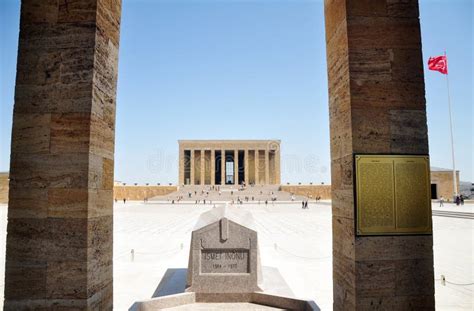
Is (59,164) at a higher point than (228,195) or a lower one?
higher

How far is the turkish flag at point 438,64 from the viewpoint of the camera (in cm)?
2492

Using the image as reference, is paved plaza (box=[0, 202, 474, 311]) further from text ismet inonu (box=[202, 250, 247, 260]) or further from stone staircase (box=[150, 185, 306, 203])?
stone staircase (box=[150, 185, 306, 203])

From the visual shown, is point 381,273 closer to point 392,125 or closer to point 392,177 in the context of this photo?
point 392,177

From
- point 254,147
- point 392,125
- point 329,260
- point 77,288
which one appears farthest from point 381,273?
point 254,147

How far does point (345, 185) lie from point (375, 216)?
1.41 ft

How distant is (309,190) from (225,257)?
53.3m

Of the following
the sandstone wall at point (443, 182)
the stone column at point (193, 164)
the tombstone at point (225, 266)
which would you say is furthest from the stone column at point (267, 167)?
the tombstone at point (225, 266)

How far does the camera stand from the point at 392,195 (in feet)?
11.8

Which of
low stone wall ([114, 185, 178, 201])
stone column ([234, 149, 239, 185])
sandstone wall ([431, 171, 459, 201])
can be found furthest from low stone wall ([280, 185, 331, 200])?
low stone wall ([114, 185, 178, 201])

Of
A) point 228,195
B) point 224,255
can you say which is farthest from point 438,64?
point 228,195

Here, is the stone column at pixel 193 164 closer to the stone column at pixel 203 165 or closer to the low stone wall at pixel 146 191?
the stone column at pixel 203 165

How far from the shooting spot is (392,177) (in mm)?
3605

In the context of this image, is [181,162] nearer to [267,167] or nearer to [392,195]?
[267,167]

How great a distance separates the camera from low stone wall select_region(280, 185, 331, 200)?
5747 centimetres
